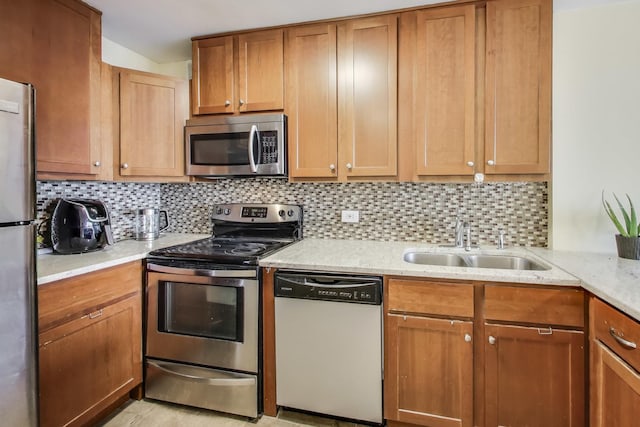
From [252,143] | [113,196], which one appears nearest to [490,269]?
[252,143]

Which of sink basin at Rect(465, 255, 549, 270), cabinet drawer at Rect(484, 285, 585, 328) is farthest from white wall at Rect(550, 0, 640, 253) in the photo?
cabinet drawer at Rect(484, 285, 585, 328)

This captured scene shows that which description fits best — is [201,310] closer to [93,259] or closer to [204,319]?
[204,319]

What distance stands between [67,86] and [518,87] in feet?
8.24

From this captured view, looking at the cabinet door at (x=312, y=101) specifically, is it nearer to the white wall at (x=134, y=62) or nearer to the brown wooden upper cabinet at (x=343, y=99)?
the brown wooden upper cabinet at (x=343, y=99)

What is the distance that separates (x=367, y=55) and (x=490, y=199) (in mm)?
1221

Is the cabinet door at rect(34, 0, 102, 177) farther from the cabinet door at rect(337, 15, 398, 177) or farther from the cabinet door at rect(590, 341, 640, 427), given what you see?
the cabinet door at rect(590, 341, 640, 427)

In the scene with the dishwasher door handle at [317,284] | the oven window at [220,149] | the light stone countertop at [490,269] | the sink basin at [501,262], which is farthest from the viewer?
the oven window at [220,149]

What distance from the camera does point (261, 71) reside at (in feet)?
7.56

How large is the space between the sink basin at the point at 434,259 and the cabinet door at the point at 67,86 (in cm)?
204

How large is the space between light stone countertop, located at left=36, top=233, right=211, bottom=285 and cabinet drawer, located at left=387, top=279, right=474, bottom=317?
58.6 inches

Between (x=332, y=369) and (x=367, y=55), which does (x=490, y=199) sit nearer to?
(x=367, y=55)

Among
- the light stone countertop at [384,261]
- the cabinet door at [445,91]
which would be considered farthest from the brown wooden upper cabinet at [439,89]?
the light stone countertop at [384,261]

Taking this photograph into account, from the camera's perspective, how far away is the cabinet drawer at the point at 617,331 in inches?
44.3

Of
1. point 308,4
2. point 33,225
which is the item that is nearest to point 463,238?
point 308,4
